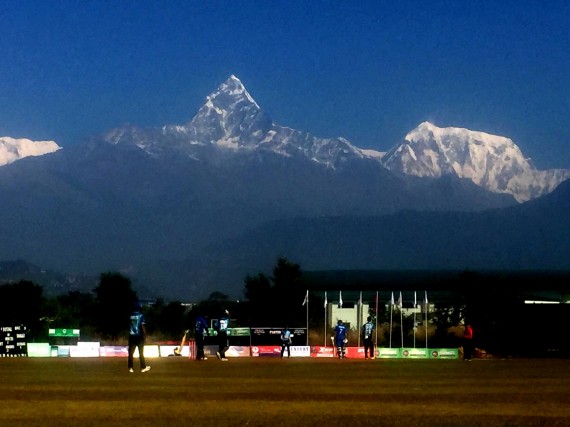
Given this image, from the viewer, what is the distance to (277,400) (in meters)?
19.4

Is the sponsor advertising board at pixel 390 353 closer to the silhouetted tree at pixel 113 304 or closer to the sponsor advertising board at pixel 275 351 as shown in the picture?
the sponsor advertising board at pixel 275 351

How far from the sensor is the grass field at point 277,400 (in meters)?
15.9

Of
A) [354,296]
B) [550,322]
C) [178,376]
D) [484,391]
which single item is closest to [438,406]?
[484,391]

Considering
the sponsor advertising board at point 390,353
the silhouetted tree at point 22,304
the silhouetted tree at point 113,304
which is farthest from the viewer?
the silhouetted tree at point 113,304

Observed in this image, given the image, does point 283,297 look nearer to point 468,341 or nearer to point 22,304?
point 22,304

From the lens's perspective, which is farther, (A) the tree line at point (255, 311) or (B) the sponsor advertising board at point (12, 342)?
(A) the tree line at point (255, 311)

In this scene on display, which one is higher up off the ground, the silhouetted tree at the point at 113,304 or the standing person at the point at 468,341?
the silhouetted tree at the point at 113,304

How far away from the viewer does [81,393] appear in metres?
21.0

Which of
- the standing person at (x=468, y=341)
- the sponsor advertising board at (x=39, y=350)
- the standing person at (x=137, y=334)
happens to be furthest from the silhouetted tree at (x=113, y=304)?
the standing person at (x=137, y=334)

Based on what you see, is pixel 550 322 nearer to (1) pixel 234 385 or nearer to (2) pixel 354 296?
(1) pixel 234 385

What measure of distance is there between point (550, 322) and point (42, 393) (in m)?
38.0

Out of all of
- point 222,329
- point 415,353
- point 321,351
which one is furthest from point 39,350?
point 222,329

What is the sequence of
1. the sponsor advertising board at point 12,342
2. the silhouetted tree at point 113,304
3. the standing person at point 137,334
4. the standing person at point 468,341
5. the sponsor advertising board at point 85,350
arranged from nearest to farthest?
the standing person at point 137,334, the standing person at point 468,341, the sponsor advertising board at point 12,342, the sponsor advertising board at point 85,350, the silhouetted tree at point 113,304

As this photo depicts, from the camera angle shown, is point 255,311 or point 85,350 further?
point 255,311
